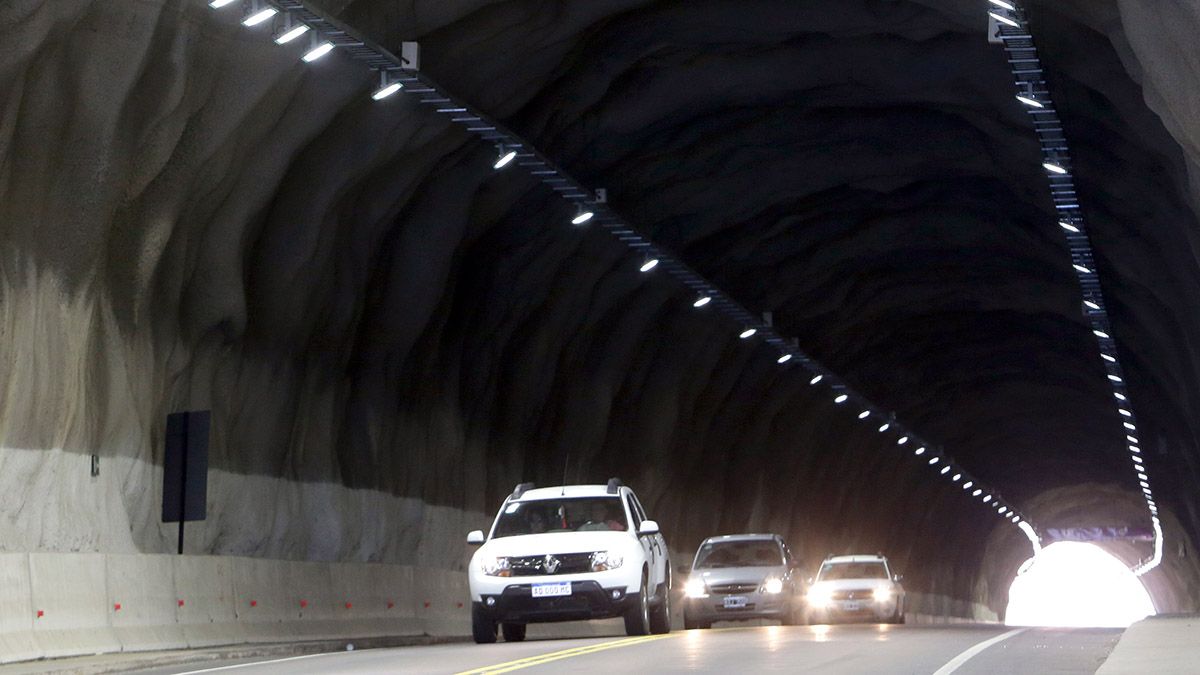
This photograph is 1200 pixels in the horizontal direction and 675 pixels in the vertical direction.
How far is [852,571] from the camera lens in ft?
123

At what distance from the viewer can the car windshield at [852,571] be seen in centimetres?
3719

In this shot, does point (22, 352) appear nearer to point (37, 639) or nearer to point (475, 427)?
point (37, 639)

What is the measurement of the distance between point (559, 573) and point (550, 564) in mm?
161

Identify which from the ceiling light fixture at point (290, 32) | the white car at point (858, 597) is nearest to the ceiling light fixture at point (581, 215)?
the ceiling light fixture at point (290, 32)

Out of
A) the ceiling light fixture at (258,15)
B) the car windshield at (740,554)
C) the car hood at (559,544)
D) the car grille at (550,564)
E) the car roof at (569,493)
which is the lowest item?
the car grille at (550,564)

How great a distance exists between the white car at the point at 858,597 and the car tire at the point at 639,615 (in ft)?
49.6

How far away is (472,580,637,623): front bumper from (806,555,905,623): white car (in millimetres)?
16090

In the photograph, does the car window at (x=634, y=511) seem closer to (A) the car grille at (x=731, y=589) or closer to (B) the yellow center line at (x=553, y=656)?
(B) the yellow center line at (x=553, y=656)

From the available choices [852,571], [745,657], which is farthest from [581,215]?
[745,657]

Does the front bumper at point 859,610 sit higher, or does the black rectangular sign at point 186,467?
the black rectangular sign at point 186,467

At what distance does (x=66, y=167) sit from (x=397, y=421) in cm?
1200

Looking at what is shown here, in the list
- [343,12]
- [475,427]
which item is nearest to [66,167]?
[343,12]

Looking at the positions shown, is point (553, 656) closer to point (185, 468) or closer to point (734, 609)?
point (185, 468)

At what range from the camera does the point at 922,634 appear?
21.3m
